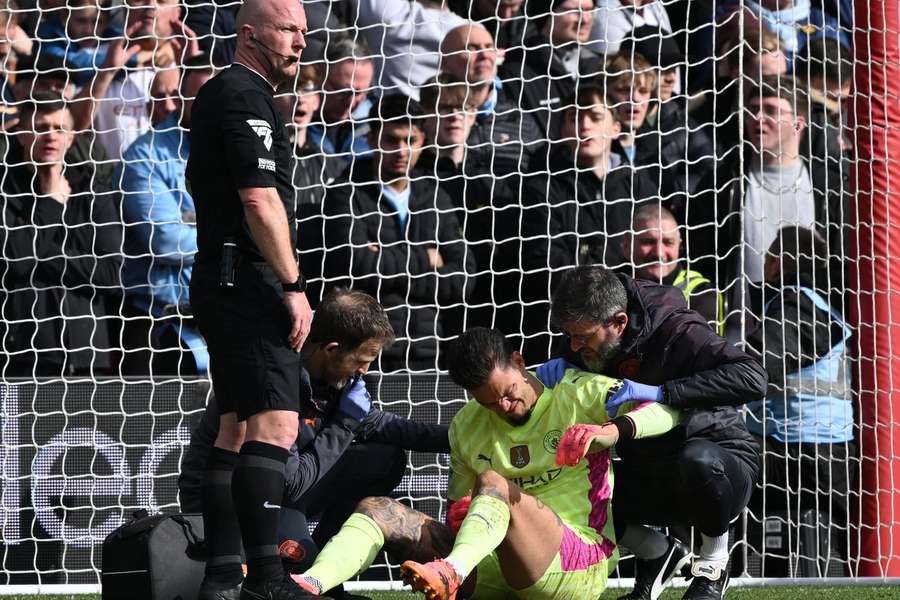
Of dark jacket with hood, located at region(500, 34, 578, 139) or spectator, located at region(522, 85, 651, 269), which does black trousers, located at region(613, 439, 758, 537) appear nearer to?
spectator, located at region(522, 85, 651, 269)

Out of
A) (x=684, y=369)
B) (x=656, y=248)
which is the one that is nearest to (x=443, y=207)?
(x=656, y=248)

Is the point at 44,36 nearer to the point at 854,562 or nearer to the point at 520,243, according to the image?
the point at 520,243

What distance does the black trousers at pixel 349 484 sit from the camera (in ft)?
14.4

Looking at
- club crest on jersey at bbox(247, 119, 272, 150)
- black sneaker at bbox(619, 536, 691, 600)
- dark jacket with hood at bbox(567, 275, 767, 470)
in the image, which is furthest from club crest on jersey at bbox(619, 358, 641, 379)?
club crest on jersey at bbox(247, 119, 272, 150)

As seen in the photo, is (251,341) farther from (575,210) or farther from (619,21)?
(619,21)

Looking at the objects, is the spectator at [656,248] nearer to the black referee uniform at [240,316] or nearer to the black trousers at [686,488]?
the black trousers at [686,488]

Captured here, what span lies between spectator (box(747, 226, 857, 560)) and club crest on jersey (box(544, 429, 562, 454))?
206 centimetres

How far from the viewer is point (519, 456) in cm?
375

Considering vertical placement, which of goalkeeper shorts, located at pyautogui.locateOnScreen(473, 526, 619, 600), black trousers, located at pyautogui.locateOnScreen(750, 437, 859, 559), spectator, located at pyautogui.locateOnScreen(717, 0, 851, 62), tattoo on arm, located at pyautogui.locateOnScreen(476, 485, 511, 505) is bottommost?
black trousers, located at pyautogui.locateOnScreen(750, 437, 859, 559)

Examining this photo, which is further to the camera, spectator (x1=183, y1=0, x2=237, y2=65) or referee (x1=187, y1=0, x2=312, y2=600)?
spectator (x1=183, y1=0, x2=237, y2=65)

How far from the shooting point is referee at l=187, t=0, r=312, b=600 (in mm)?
3555

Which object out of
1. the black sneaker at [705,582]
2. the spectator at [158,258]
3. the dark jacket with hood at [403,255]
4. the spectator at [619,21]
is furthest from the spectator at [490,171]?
the black sneaker at [705,582]

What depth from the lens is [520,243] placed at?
19.9ft

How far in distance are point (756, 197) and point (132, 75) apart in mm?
3067
